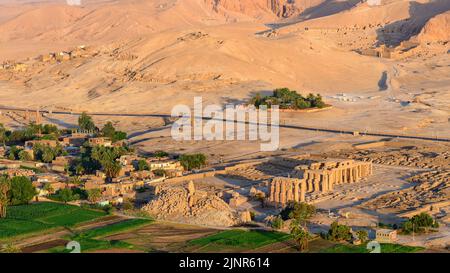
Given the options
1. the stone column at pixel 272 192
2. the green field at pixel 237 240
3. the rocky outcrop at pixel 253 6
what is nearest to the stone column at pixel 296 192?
the stone column at pixel 272 192

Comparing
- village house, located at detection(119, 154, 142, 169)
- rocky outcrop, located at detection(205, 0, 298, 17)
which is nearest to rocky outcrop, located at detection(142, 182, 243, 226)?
village house, located at detection(119, 154, 142, 169)

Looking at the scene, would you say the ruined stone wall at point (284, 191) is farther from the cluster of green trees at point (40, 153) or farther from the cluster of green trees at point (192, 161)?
the cluster of green trees at point (40, 153)

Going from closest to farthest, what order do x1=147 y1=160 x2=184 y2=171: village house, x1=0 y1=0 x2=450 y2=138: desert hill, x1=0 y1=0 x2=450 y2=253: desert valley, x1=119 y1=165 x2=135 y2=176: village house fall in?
x1=0 y1=0 x2=450 y2=253: desert valley, x1=119 y1=165 x2=135 y2=176: village house, x1=147 y1=160 x2=184 y2=171: village house, x1=0 y1=0 x2=450 y2=138: desert hill

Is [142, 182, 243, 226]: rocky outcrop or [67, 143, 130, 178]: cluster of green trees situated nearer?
[142, 182, 243, 226]: rocky outcrop

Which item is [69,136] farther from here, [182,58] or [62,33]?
[62,33]

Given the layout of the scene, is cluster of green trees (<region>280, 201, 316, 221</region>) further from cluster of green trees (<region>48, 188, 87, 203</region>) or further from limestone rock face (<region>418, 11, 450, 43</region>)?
limestone rock face (<region>418, 11, 450, 43</region>)

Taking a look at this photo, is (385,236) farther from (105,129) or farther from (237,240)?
(105,129)
